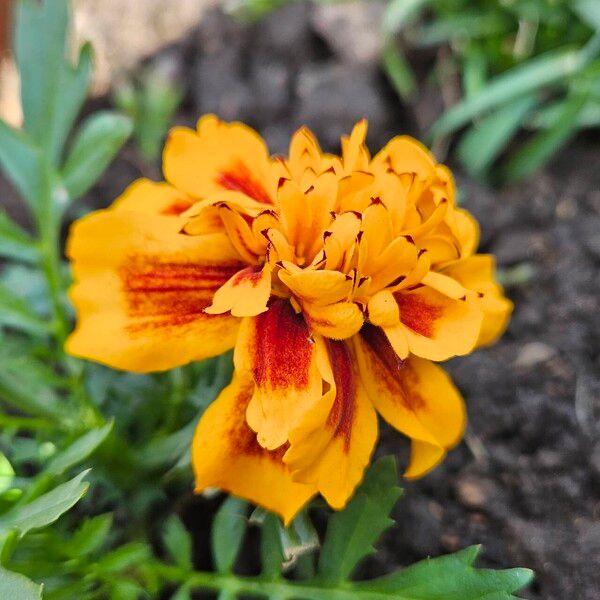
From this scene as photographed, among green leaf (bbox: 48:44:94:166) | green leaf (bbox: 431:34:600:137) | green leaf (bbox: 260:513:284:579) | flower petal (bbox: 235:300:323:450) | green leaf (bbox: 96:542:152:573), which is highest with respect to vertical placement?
green leaf (bbox: 48:44:94:166)

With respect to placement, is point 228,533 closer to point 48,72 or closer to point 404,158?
point 404,158

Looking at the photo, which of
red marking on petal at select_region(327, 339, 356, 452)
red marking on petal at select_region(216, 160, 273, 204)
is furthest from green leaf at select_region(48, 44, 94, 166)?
red marking on petal at select_region(327, 339, 356, 452)

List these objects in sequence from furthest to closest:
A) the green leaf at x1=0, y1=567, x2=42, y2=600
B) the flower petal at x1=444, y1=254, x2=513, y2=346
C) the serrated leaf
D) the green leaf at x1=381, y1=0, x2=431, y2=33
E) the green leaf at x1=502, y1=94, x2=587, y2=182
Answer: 1. the green leaf at x1=381, y1=0, x2=431, y2=33
2. the green leaf at x1=502, y1=94, x2=587, y2=182
3. the serrated leaf
4. the flower petal at x1=444, y1=254, x2=513, y2=346
5. the green leaf at x1=0, y1=567, x2=42, y2=600

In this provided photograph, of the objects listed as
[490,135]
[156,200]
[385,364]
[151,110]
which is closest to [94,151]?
[156,200]

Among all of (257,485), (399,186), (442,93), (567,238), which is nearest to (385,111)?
(442,93)

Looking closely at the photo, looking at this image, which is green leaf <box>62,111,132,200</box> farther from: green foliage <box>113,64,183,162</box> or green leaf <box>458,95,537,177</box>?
green leaf <box>458,95,537,177</box>

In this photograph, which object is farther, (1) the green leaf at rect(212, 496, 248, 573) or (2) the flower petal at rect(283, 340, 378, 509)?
(1) the green leaf at rect(212, 496, 248, 573)

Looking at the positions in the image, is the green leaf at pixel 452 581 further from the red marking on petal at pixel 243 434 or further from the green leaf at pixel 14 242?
the green leaf at pixel 14 242
